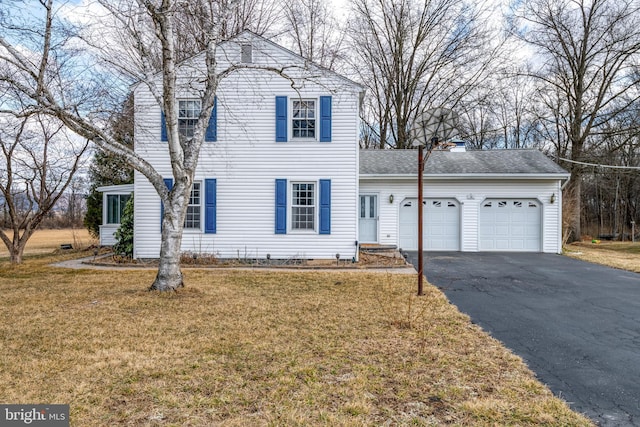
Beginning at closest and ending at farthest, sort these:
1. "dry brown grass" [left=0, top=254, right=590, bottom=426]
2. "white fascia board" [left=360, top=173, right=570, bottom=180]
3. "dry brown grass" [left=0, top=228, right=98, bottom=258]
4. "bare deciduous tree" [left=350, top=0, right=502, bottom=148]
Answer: "dry brown grass" [left=0, top=254, right=590, bottom=426] < "white fascia board" [left=360, top=173, right=570, bottom=180] < "dry brown grass" [left=0, top=228, right=98, bottom=258] < "bare deciduous tree" [left=350, top=0, right=502, bottom=148]

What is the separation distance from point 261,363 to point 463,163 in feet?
41.9

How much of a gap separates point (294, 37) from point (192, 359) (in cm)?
1897

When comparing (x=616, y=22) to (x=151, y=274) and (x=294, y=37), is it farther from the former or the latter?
(x=151, y=274)

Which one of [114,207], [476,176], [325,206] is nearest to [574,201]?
[476,176]

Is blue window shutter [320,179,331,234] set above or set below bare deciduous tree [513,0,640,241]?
→ below

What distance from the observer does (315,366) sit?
136 inches

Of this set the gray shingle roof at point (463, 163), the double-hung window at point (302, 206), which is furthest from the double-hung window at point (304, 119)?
the gray shingle roof at point (463, 163)

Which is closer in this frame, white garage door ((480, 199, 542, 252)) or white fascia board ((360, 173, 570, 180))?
white fascia board ((360, 173, 570, 180))

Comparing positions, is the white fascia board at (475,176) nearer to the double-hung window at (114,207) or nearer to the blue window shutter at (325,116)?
the blue window shutter at (325,116)

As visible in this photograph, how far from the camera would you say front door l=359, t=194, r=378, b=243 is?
44.9 ft

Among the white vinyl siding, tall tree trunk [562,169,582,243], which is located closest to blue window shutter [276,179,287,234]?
the white vinyl siding

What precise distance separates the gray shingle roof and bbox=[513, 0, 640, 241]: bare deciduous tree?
19.1ft

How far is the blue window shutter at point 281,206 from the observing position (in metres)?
10.6

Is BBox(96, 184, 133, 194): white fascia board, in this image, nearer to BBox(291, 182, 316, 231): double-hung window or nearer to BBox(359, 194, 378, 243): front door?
BBox(291, 182, 316, 231): double-hung window
